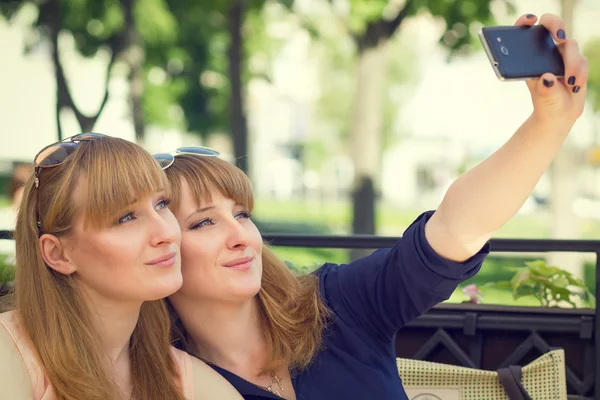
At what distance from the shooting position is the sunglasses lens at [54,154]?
1957 mm

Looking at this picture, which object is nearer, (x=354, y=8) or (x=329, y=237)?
(x=329, y=237)

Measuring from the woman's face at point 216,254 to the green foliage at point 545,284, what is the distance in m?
1.39

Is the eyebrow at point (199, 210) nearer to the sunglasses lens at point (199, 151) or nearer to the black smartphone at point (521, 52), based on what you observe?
the sunglasses lens at point (199, 151)

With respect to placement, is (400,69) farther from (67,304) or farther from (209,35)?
(67,304)

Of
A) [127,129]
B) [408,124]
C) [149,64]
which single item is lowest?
[408,124]

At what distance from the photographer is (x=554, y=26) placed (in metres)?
1.68

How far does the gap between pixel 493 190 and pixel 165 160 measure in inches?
36.8

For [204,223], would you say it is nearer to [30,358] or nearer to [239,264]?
[239,264]

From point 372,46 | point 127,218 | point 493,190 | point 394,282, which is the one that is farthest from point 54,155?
point 372,46

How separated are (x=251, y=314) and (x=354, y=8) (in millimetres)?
7394

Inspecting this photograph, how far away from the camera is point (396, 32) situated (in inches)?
390

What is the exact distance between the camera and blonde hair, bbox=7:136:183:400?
A: 187 cm

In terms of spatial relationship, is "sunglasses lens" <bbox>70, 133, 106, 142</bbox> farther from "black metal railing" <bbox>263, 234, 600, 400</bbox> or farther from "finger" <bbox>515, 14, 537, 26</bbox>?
"black metal railing" <bbox>263, 234, 600, 400</bbox>

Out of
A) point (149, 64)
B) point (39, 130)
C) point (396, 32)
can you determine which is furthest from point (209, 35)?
point (39, 130)
